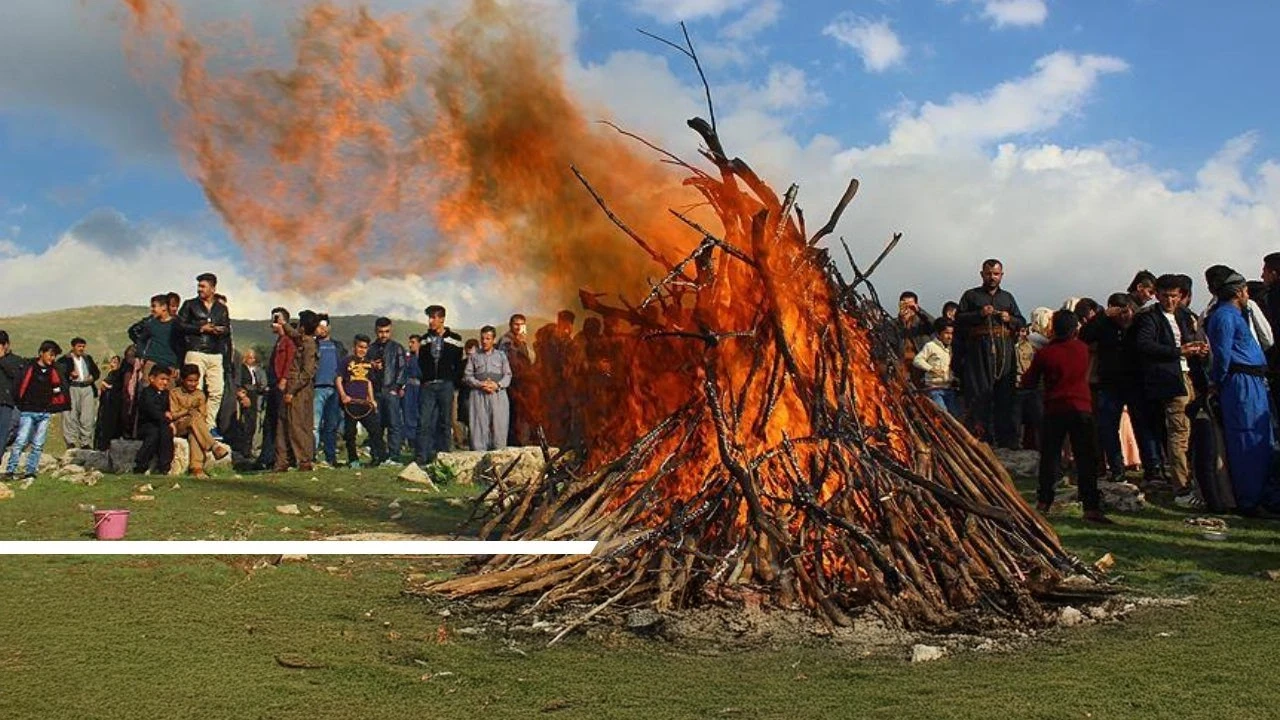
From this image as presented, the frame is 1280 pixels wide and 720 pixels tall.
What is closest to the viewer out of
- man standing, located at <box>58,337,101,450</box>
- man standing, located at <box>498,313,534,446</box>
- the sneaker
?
the sneaker

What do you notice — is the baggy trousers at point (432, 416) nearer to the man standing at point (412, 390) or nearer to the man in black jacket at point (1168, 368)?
the man standing at point (412, 390)

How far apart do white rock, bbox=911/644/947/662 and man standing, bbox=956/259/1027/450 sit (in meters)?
8.48

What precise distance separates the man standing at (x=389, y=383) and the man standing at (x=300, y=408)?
1.20 metres

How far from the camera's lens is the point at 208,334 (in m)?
15.5

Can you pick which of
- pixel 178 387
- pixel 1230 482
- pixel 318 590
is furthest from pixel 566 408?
pixel 178 387

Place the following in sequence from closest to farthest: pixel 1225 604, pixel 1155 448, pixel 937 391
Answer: pixel 1225 604, pixel 1155 448, pixel 937 391

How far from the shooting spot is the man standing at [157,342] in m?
15.6

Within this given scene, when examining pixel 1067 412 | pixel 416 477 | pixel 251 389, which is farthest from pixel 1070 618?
pixel 251 389

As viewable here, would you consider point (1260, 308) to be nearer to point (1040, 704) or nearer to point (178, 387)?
point (1040, 704)

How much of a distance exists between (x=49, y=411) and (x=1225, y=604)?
14.5m

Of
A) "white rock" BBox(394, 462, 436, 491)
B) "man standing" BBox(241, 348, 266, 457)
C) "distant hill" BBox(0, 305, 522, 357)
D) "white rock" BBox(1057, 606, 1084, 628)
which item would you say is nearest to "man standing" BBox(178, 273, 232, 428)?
"man standing" BBox(241, 348, 266, 457)

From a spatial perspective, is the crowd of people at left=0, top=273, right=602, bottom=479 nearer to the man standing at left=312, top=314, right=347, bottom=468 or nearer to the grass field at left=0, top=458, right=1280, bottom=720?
the man standing at left=312, top=314, right=347, bottom=468

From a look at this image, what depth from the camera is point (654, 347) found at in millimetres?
7621

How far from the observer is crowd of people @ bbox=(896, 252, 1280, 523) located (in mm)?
9578
